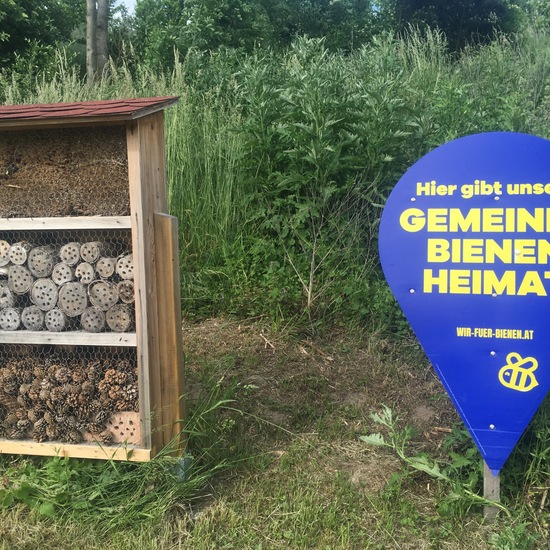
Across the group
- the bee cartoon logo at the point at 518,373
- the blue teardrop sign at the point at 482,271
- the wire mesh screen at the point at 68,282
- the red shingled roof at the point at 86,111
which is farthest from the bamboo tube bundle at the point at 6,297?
the bee cartoon logo at the point at 518,373

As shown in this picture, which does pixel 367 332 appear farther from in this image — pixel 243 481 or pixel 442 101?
pixel 442 101

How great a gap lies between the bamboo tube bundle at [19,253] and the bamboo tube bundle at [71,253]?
0.20 metres

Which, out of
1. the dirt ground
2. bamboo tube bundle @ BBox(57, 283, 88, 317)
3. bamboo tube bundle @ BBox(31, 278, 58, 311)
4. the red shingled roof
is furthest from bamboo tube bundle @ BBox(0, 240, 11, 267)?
the dirt ground

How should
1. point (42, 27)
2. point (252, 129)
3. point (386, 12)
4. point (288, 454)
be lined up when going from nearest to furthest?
1. point (288, 454)
2. point (252, 129)
3. point (42, 27)
4. point (386, 12)

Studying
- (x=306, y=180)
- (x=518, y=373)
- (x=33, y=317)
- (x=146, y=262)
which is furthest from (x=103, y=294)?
(x=306, y=180)

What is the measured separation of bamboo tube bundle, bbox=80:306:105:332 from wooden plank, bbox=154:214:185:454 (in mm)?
304

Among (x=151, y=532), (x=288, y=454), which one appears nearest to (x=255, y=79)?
(x=288, y=454)

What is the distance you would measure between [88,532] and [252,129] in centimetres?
346

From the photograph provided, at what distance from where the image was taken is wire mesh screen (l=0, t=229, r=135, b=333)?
311 centimetres

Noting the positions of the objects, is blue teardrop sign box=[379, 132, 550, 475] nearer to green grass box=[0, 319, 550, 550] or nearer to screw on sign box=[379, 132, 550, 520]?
screw on sign box=[379, 132, 550, 520]

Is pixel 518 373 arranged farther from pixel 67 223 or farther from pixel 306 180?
pixel 306 180

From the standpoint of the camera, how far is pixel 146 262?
299cm

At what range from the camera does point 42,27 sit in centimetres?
1410

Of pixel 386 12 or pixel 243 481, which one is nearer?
pixel 243 481
